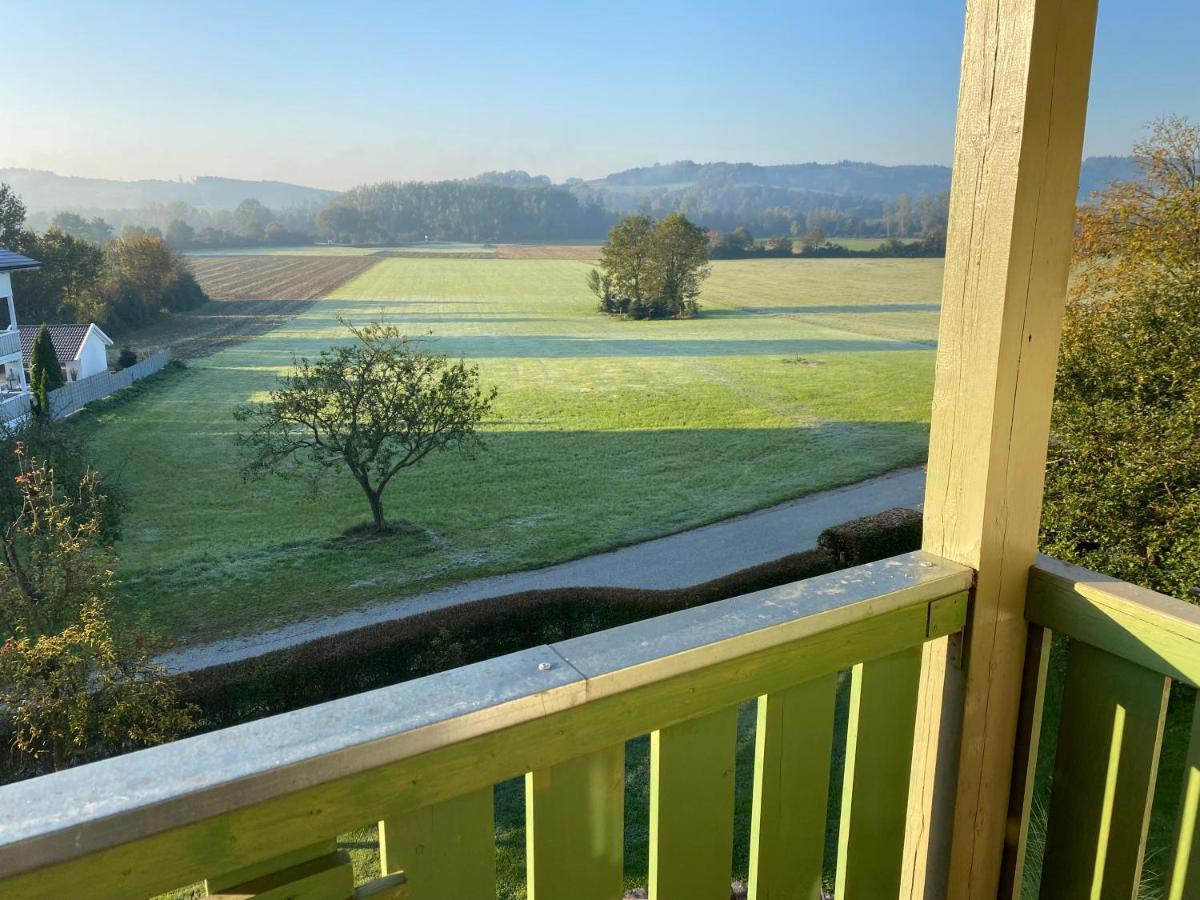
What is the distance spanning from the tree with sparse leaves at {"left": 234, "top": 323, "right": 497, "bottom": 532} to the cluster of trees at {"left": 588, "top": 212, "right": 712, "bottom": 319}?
2.59ft

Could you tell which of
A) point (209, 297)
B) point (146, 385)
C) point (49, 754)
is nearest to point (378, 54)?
point (209, 297)

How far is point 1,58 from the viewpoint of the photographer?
2.56 meters

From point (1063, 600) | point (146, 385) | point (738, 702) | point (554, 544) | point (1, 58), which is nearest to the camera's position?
point (738, 702)

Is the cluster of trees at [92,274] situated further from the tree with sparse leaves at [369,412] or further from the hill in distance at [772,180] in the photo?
the hill in distance at [772,180]

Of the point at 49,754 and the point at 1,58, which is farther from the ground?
the point at 1,58

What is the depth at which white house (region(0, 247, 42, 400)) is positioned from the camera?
2.59m

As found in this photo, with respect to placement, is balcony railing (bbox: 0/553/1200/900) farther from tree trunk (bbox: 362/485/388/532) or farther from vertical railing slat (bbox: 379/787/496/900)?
tree trunk (bbox: 362/485/388/532)

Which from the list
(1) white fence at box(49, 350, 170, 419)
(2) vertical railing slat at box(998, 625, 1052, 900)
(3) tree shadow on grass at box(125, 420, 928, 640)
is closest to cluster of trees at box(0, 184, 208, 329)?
(1) white fence at box(49, 350, 170, 419)

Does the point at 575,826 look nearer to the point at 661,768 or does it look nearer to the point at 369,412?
the point at 661,768

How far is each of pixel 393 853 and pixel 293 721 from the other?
88 mm

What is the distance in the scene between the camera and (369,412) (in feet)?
12.4

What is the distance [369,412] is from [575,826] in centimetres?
345

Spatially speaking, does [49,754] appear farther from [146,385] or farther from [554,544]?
[554,544]

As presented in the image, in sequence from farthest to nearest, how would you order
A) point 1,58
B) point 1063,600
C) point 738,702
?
point 1,58 → point 1063,600 → point 738,702
